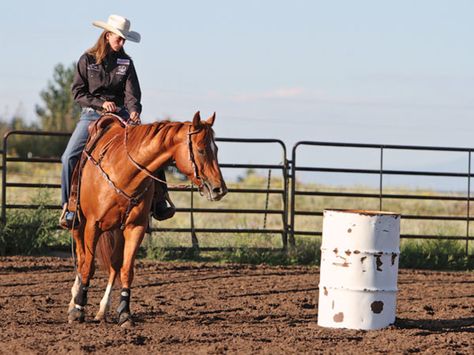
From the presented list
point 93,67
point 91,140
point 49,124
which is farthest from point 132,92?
point 49,124

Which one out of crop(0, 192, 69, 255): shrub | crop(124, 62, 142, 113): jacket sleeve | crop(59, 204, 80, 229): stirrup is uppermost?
crop(124, 62, 142, 113): jacket sleeve

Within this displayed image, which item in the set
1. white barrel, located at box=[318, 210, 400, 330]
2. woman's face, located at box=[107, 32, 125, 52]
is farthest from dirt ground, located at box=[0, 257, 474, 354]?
woman's face, located at box=[107, 32, 125, 52]

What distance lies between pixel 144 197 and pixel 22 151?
33.9 meters

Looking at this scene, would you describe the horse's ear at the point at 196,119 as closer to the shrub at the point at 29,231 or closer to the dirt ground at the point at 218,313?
the dirt ground at the point at 218,313

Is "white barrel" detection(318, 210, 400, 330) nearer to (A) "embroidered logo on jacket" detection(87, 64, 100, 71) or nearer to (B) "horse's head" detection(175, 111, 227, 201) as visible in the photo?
(B) "horse's head" detection(175, 111, 227, 201)

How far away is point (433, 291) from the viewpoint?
10711 mm

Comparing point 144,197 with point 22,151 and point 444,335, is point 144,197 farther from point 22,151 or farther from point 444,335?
point 22,151

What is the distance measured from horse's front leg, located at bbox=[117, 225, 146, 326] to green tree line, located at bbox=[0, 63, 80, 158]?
3061 centimetres

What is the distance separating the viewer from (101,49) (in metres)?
8.28

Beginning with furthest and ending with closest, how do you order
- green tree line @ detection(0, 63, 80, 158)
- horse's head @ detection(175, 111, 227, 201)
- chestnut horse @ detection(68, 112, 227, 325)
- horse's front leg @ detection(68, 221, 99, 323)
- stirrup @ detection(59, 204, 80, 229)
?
green tree line @ detection(0, 63, 80, 158) → stirrup @ detection(59, 204, 80, 229) → horse's front leg @ detection(68, 221, 99, 323) → chestnut horse @ detection(68, 112, 227, 325) → horse's head @ detection(175, 111, 227, 201)

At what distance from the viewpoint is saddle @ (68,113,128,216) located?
7984mm

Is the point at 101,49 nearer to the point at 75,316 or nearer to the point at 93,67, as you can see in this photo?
the point at 93,67

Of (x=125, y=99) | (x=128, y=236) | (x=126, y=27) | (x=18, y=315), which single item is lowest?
(x=18, y=315)

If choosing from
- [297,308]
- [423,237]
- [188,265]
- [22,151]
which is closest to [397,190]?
[22,151]
